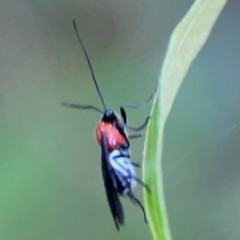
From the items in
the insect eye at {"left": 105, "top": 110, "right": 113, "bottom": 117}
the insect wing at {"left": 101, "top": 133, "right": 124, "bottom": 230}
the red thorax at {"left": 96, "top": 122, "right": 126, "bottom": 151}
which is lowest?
the insect wing at {"left": 101, "top": 133, "right": 124, "bottom": 230}

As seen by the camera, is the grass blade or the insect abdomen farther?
the insect abdomen

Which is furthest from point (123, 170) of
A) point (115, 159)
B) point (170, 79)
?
point (170, 79)

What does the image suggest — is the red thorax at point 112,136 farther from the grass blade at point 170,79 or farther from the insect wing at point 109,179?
the grass blade at point 170,79

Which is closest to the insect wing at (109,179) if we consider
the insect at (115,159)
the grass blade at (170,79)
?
the insect at (115,159)

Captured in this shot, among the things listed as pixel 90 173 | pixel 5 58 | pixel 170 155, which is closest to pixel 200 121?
pixel 170 155

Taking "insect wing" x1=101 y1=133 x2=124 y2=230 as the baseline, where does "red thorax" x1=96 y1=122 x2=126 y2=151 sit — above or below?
above

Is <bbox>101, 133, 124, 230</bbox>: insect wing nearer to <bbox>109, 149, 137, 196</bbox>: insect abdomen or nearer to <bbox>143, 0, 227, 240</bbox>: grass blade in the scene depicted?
<bbox>109, 149, 137, 196</bbox>: insect abdomen

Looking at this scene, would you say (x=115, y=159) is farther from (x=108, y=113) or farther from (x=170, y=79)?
(x=170, y=79)

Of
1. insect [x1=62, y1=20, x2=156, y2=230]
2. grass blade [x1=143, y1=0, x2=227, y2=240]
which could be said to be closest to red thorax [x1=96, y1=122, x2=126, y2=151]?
insect [x1=62, y1=20, x2=156, y2=230]

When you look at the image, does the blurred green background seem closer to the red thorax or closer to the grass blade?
the red thorax
